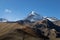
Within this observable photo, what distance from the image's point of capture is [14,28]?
1612 centimetres

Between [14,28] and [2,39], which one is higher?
[14,28]

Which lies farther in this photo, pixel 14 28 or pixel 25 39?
pixel 14 28

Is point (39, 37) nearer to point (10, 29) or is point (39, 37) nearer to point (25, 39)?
point (25, 39)

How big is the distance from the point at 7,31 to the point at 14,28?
2.59 feet

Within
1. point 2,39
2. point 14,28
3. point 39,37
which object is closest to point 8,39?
point 2,39

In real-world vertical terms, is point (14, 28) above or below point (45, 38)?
above

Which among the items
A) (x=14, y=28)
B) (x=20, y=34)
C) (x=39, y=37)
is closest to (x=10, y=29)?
(x=14, y=28)

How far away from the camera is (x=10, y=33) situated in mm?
15117

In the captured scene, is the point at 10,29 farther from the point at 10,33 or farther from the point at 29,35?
the point at 29,35

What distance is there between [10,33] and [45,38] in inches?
120

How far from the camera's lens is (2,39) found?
14977 mm

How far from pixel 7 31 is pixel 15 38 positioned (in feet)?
3.94

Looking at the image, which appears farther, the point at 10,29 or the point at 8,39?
the point at 10,29

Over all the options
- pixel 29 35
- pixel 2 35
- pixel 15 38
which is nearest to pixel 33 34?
pixel 29 35
